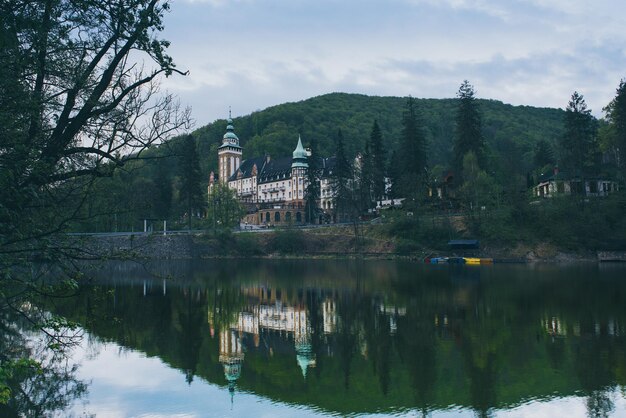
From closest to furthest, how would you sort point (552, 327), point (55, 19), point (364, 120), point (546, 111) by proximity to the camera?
point (55, 19)
point (552, 327)
point (364, 120)
point (546, 111)

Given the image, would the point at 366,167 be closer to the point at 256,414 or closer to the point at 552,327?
the point at 552,327

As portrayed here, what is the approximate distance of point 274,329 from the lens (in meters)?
21.8

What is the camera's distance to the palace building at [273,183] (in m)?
104

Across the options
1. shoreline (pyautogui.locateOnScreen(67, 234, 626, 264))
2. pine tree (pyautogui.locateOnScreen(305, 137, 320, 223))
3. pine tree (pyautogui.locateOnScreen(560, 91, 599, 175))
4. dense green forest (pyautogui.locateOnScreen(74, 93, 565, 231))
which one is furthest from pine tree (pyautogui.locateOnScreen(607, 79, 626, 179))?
pine tree (pyautogui.locateOnScreen(305, 137, 320, 223))

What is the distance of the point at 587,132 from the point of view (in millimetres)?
69625

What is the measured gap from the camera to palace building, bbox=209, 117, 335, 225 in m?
104

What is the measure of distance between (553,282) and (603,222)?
98.1 feet

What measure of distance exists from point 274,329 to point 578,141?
61.5 meters

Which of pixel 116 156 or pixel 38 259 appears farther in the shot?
pixel 116 156

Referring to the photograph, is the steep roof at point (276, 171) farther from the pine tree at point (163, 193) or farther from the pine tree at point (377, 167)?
the pine tree at point (377, 167)

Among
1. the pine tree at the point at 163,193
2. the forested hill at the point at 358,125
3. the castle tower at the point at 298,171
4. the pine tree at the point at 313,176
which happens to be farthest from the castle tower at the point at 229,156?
the pine tree at the point at 313,176

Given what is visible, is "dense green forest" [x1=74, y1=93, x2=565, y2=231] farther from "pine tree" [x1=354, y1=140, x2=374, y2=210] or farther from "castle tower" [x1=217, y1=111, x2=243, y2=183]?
"pine tree" [x1=354, y1=140, x2=374, y2=210]

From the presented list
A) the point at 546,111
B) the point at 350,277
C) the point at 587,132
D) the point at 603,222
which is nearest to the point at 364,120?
the point at 546,111

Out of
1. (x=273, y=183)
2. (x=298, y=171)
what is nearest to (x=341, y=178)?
(x=298, y=171)
